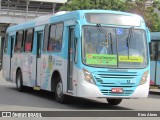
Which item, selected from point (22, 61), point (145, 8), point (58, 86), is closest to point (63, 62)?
point (58, 86)

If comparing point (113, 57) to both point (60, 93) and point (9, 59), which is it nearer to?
point (60, 93)

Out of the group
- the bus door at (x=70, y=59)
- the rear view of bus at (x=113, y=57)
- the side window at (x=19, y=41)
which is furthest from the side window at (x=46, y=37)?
the side window at (x=19, y=41)

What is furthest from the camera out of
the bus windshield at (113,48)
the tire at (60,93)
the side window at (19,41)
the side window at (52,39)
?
the side window at (19,41)

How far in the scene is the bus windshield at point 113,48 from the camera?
13.9m

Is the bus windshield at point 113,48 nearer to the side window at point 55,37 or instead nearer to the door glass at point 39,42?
the side window at point 55,37

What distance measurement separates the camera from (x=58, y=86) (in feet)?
51.0

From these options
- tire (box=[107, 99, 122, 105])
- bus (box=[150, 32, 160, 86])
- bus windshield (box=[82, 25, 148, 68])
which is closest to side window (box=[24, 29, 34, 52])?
tire (box=[107, 99, 122, 105])

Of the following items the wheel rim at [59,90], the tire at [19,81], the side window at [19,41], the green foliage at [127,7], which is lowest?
the tire at [19,81]

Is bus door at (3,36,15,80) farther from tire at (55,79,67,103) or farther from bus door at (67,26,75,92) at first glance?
bus door at (67,26,75,92)

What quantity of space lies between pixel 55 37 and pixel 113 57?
287 centimetres

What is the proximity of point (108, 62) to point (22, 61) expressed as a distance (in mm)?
7134

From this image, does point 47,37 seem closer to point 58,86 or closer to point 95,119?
point 58,86

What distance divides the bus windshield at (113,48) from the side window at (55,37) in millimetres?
1765

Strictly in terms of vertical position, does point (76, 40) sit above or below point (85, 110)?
above
